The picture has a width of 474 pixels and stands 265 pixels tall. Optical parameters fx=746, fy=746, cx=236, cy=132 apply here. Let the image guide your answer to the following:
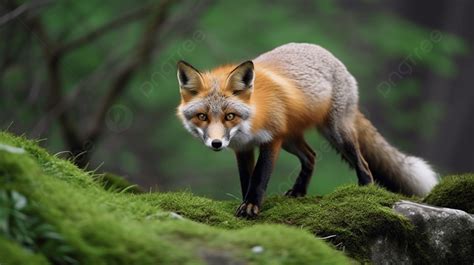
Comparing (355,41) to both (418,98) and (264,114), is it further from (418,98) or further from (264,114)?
(264,114)

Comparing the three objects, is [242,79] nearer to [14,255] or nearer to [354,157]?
[354,157]

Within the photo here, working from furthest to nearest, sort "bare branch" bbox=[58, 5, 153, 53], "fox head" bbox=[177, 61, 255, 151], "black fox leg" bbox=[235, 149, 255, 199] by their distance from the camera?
"bare branch" bbox=[58, 5, 153, 53]
"black fox leg" bbox=[235, 149, 255, 199]
"fox head" bbox=[177, 61, 255, 151]

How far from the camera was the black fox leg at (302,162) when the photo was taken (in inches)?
327

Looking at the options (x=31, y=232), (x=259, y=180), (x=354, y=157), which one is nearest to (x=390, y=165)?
(x=354, y=157)

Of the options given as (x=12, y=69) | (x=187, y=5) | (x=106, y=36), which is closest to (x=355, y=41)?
(x=187, y=5)

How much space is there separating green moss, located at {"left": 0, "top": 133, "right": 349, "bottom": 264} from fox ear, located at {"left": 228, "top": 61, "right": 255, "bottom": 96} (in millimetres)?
1957

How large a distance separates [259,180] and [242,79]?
97 centimetres

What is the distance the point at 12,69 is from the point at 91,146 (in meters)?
2.37

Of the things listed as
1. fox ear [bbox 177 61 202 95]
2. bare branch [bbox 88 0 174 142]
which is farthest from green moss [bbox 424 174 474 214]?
bare branch [bbox 88 0 174 142]

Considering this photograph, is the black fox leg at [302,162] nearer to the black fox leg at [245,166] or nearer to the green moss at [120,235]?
the black fox leg at [245,166]

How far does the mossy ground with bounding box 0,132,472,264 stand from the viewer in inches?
165

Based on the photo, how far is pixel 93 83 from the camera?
13.9m

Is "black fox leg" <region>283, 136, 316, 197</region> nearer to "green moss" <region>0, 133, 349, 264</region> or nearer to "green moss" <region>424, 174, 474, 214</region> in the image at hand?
"green moss" <region>424, 174, 474, 214</region>

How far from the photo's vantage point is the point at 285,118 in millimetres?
7402
